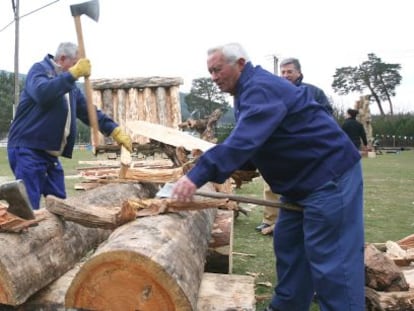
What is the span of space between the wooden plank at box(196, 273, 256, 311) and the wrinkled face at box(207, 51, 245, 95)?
4.26 feet

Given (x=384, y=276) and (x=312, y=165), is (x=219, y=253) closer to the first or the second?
(x=384, y=276)

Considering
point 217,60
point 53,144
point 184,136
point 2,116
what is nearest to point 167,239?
point 217,60

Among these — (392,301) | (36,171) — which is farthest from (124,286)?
(36,171)

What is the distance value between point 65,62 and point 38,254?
6.95 ft

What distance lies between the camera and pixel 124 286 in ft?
9.36

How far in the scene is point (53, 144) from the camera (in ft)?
16.1

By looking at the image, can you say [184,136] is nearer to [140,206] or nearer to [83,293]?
[140,206]

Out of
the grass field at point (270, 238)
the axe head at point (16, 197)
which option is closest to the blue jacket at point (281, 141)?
the axe head at point (16, 197)

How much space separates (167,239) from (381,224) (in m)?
5.39

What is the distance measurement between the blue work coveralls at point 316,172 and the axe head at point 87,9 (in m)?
1.87

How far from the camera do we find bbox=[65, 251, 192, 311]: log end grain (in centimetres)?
273

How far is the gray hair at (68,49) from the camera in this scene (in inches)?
188

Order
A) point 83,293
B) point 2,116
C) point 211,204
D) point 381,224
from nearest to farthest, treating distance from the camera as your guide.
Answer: point 83,293
point 211,204
point 381,224
point 2,116

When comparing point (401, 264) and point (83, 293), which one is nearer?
point (83, 293)
